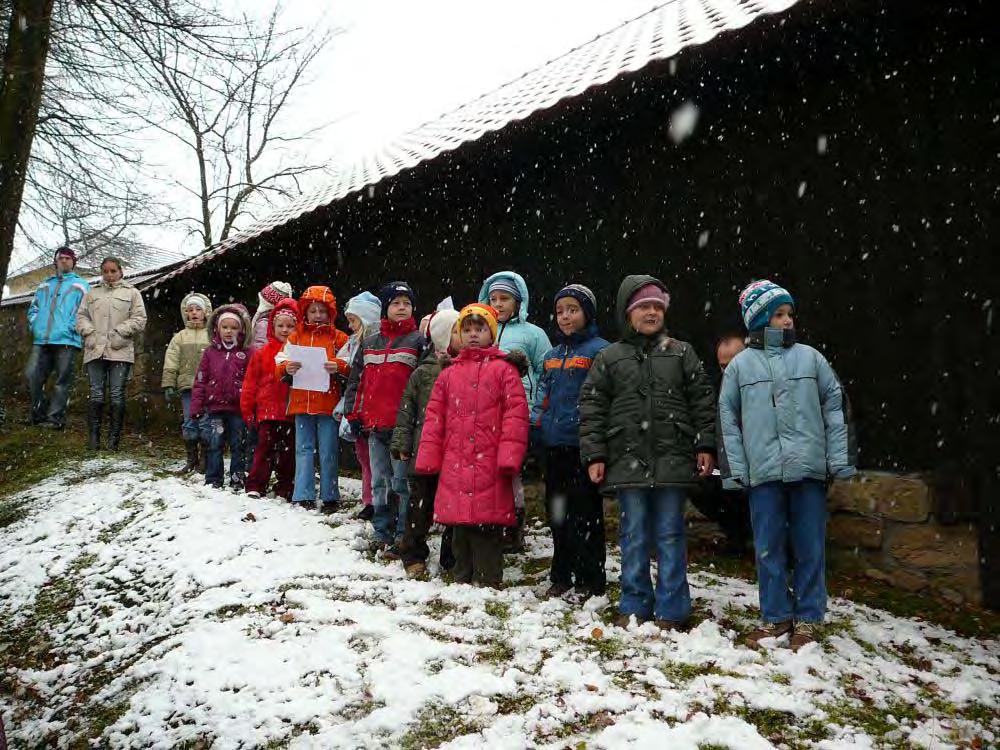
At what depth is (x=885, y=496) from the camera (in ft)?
14.7

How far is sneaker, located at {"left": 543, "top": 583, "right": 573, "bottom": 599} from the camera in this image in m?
4.22

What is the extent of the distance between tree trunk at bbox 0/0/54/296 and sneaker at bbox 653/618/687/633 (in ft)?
24.9

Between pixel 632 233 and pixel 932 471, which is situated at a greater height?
pixel 632 233

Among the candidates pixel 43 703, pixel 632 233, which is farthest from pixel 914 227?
pixel 43 703

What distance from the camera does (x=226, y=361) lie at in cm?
693

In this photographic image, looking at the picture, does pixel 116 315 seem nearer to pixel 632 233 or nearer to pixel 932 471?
pixel 632 233

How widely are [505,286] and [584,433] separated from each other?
4.70 ft

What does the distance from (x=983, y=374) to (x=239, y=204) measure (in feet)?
71.0

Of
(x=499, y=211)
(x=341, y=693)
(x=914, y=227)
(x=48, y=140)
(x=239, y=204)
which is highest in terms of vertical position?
(x=239, y=204)

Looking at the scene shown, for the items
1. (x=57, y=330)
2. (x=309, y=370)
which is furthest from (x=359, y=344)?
(x=57, y=330)

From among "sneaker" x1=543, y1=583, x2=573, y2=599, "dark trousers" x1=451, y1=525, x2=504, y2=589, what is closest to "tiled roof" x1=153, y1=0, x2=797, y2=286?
"dark trousers" x1=451, y1=525, x2=504, y2=589

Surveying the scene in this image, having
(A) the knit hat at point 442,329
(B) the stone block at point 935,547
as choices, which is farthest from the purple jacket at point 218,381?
(B) the stone block at point 935,547

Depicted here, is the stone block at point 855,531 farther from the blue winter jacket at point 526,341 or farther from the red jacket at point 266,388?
the red jacket at point 266,388

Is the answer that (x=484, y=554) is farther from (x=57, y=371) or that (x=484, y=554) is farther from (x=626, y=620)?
(x=57, y=371)
